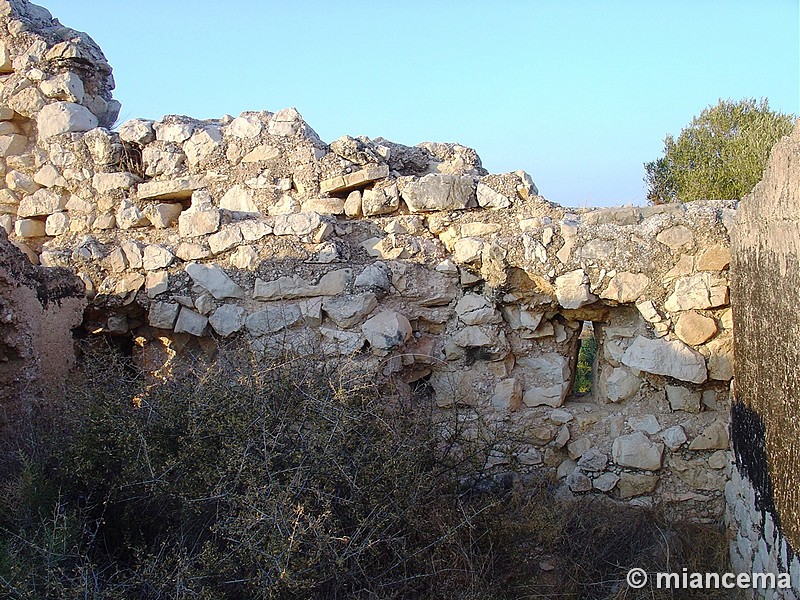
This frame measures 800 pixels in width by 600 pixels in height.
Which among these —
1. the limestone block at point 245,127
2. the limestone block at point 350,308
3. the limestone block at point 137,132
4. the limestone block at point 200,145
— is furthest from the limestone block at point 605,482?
the limestone block at point 137,132

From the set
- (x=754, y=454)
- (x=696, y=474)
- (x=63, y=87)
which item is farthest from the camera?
(x=63, y=87)

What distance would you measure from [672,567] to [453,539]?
119cm

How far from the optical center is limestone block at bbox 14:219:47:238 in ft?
15.4

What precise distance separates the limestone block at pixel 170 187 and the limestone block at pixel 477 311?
1850mm

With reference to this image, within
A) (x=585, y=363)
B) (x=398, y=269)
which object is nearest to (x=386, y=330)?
(x=398, y=269)

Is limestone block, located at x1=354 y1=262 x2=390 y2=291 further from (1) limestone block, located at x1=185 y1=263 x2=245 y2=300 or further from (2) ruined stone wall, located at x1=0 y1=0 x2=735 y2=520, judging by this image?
(1) limestone block, located at x1=185 y1=263 x2=245 y2=300

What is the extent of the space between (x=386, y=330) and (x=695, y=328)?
165cm

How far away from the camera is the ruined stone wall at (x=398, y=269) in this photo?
3869mm

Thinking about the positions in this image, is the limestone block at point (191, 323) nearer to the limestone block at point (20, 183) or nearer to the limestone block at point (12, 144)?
the limestone block at point (20, 183)

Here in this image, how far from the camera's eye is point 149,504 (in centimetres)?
296

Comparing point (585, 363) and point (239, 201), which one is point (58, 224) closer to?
point (239, 201)

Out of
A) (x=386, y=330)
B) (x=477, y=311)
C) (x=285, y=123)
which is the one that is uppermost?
(x=285, y=123)

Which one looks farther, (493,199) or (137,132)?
(137,132)

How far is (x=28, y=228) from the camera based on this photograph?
4.71 meters
